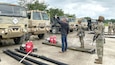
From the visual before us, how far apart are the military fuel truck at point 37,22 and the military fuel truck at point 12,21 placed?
2.25 m

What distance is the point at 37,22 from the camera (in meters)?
15.9

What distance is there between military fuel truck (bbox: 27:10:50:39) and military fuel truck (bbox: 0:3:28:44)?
88.4 inches

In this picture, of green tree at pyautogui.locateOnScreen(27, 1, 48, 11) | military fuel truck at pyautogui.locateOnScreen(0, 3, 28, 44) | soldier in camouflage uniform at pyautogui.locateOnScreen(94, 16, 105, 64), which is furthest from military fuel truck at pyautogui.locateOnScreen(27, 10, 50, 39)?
green tree at pyautogui.locateOnScreen(27, 1, 48, 11)

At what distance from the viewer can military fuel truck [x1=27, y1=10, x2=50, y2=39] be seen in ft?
51.5

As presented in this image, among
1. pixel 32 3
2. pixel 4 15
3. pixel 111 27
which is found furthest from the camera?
pixel 32 3

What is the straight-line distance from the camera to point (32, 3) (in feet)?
137

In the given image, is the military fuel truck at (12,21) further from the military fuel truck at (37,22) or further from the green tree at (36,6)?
the green tree at (36,6)

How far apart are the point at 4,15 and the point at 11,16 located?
0.47 meters

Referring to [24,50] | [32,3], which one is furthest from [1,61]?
[32,3]

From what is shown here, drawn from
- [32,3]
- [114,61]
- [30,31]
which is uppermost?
[32,3]

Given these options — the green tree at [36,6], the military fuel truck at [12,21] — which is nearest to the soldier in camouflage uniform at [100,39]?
the military fuel truck at [12,21]

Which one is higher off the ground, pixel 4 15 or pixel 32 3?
pixel 32 3

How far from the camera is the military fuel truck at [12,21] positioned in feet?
39.3

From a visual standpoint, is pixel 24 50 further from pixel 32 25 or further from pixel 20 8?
pixel 32 25
